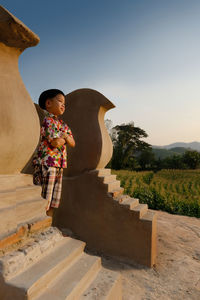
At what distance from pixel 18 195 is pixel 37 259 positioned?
0.42 meters

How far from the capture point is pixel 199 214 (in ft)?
20.4

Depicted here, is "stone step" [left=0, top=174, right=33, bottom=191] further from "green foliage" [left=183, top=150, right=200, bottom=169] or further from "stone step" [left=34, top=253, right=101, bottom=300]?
"green foliage" [left=183, top=150, right=200, bottom=169]

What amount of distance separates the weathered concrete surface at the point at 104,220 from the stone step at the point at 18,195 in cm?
159

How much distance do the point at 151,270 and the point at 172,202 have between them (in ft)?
14.8

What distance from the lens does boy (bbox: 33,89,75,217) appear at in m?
2.10

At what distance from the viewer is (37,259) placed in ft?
4.07

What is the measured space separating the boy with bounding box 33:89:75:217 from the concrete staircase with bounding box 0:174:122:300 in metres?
0.52

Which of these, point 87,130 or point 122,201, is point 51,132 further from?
point 122,201

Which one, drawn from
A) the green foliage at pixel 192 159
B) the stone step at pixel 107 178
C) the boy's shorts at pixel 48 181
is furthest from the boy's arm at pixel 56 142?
the green foliage at pixel 192 159

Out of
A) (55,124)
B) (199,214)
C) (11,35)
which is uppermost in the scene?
(11,35)

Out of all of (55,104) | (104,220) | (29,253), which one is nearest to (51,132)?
(55,104)

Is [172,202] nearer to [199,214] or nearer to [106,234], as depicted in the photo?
[199,214]

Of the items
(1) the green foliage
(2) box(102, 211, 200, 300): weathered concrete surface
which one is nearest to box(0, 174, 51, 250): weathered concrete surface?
(2) box(102, 211, 200, 300): weathered concrete surface

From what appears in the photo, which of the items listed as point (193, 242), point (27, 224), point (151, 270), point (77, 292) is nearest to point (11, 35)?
point (27, 224)
